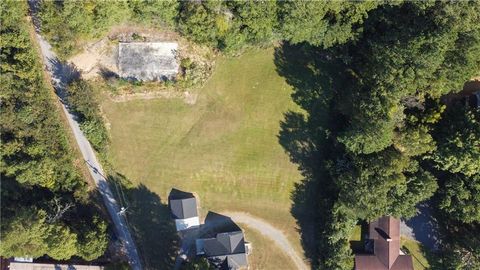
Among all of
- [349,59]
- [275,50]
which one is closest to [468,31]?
[349,59]

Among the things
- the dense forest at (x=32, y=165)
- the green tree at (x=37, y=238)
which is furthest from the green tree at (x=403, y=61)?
the green tree at (x=37, y=238)

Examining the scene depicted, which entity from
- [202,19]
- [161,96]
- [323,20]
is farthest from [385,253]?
[202,19]

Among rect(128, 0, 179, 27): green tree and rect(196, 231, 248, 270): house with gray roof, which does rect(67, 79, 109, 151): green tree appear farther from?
rect(196, 231, 248, 270): house with gray roof

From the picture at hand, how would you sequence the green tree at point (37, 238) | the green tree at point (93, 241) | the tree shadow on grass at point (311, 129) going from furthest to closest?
the tree shadow on grass at point (311, 129) < the green tree at point (93, 241) < the green tree at point (37, 238)

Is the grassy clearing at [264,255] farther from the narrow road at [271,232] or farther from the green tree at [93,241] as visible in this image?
the green tree at [93,241]

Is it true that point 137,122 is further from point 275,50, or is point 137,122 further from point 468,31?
point 468,31
